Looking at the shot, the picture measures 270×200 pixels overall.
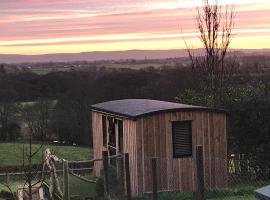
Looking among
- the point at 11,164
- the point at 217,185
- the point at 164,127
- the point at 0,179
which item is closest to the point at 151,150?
the point at 164,127

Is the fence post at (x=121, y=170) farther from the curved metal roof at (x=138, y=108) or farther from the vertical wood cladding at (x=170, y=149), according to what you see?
the curved metal roof at (x=138, y=108)

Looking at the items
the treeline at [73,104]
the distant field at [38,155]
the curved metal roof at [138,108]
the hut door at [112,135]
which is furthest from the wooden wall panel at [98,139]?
the treeline at [73,104]

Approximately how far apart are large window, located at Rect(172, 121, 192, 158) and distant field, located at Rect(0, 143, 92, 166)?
24680 millimetres

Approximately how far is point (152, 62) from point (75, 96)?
133 ft

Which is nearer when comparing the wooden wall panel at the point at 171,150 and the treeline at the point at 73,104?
the wooden wall panel at the point at 171,150

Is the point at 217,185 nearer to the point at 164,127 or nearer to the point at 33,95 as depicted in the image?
the point at 164,127

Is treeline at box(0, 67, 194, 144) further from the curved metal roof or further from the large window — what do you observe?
the large window

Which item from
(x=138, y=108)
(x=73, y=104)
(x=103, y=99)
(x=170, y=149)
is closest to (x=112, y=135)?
(x=138, y=108)

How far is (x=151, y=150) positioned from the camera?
17.0 metres

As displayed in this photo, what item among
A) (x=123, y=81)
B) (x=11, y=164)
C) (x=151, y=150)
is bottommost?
(x=11, y=164)

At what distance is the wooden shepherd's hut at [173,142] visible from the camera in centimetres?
1680

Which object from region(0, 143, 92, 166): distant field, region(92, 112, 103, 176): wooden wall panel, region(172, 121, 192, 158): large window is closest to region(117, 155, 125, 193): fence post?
region(172, 121, 192, 158): large window

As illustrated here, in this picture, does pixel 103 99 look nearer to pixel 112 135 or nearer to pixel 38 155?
pixel 38 155

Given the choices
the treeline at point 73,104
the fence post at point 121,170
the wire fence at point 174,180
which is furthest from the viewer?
the treeline at point 73,104
